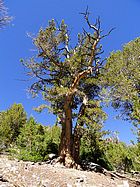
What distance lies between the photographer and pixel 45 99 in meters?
17.0

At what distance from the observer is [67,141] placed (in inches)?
589

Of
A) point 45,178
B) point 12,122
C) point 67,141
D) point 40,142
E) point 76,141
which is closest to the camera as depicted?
point 45,178

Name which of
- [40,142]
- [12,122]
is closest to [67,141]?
[40,142]

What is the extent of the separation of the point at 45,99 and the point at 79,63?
10.9 feet

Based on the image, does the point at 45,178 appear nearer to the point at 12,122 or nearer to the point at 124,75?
the point at 124,75

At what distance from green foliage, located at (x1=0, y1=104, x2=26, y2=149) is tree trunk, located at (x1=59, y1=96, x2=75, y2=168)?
832 inches

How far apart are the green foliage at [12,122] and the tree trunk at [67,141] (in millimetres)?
21136

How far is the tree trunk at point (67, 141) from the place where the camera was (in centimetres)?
1425

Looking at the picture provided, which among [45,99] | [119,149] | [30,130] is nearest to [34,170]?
[45,99]

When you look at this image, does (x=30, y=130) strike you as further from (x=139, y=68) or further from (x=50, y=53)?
(x=139, y=68)

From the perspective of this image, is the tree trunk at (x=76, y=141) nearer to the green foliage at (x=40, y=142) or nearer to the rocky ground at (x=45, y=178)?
the green foliage at (x=40, y=142)

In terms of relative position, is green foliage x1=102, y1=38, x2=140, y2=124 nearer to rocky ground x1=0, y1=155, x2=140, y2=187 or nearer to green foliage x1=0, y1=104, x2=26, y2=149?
rocky ground x1=0, y1=155, x2=140, y2=187

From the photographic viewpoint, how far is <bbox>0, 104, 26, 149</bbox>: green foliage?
35781 millimetres

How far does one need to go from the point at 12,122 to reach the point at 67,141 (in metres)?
23.9
